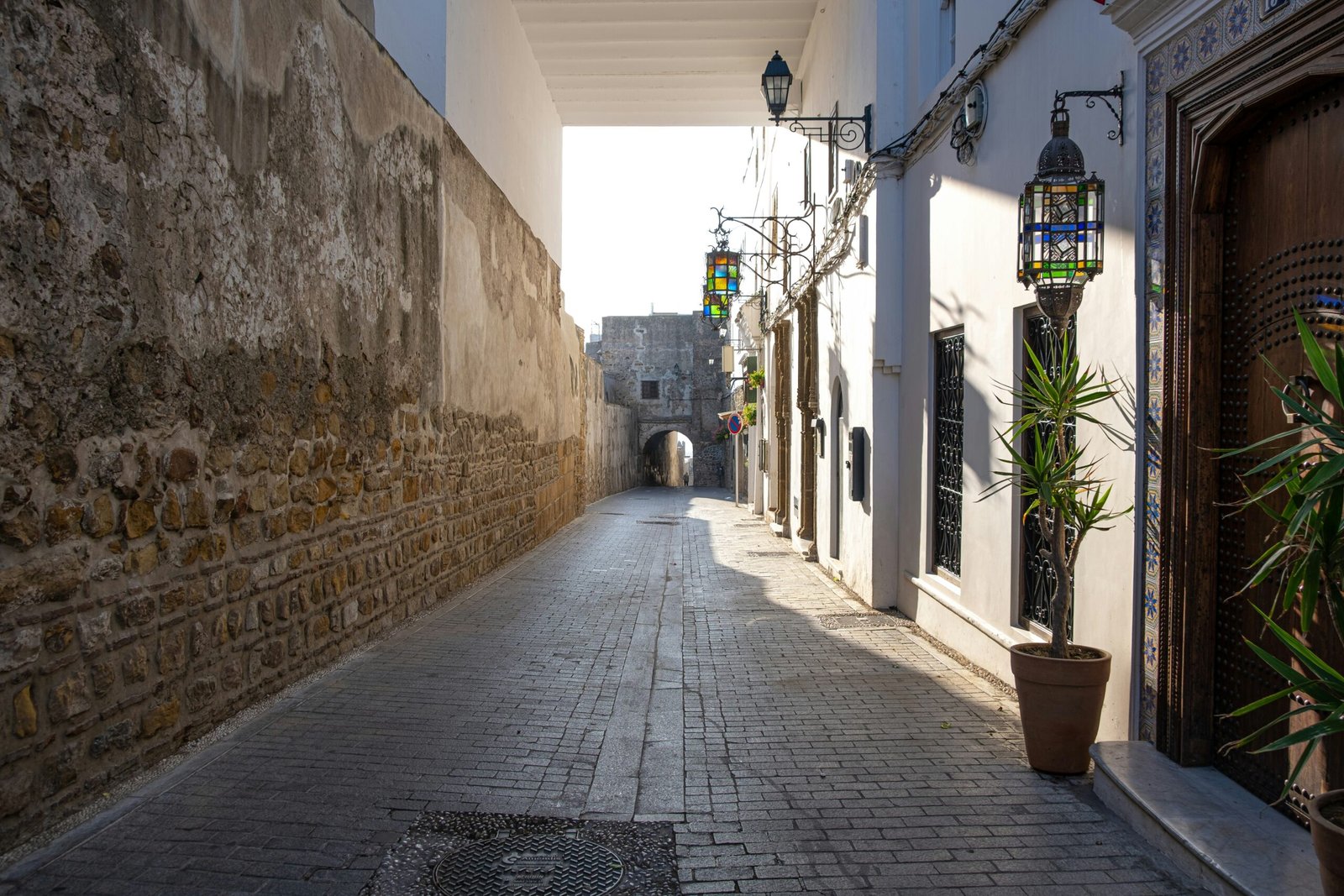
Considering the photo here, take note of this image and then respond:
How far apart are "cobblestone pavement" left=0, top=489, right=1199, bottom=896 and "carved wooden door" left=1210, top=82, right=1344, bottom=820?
0.69 m

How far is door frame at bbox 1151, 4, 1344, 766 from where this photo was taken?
3.99 m

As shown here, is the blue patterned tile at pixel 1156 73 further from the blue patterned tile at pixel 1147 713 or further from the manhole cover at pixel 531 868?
the manhole cover at pixel 531 868

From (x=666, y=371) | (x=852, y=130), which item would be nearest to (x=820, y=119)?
(x=852, y=130)

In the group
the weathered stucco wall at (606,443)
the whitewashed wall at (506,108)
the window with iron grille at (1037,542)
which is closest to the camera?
the window with iron grille at (1037,542)

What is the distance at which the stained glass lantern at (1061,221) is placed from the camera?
4.73 m

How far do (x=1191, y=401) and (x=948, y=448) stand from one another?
3.91 meters

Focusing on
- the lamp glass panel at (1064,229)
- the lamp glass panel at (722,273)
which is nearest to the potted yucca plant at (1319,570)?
the lamp glass panel at (1064,229)

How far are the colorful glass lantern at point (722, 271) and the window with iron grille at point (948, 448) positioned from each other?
6677 millimetres

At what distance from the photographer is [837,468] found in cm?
1224

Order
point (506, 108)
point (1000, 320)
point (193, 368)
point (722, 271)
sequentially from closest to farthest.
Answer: point (193, 368), point (1000, 320), point (506, 108), point (722, 271)

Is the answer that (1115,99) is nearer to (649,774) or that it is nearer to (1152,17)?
(1152,17)

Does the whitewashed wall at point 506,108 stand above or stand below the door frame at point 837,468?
above

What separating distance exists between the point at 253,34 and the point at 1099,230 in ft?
14.2

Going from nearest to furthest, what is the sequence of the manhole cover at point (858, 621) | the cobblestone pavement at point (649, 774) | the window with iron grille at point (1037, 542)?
the cobblestone pavement at point (649, 774), the window with iron grille at point (1037, 542), the manhole cover at point (858, 621)
